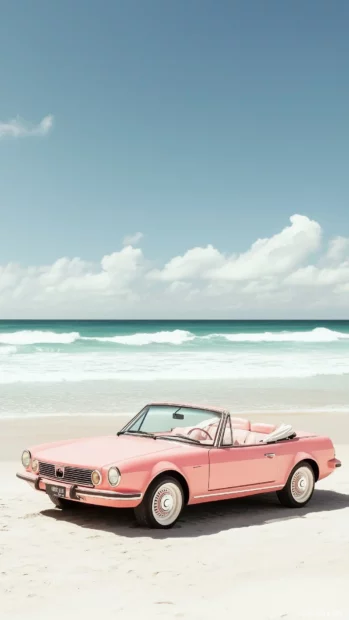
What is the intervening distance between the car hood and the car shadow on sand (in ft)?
2.27

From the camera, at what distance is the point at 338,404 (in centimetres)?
2208

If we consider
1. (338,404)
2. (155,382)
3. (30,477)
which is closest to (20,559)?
(30,477)

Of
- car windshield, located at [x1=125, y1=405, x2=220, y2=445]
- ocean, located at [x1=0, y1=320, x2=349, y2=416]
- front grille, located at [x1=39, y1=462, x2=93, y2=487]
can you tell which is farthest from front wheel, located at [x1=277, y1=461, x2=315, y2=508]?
ocean, located at [x1=0, y1=320, x2=349, y2=416]

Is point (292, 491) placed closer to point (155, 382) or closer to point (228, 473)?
point (228, 473)

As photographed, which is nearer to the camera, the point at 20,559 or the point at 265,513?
the point at 20,559

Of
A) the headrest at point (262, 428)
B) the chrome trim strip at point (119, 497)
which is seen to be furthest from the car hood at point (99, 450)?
the headrest at point (262, 428)

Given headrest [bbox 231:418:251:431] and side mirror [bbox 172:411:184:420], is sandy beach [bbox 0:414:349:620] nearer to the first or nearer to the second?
headrest [bbox 231:418:251:431]

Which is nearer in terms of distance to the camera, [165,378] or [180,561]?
[180,561]

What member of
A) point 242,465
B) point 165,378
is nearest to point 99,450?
point 242,465

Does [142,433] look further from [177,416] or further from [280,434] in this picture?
[280,434]

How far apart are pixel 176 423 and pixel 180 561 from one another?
9.18 feet

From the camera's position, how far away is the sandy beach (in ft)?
18.5

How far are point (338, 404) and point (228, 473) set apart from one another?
14015mm

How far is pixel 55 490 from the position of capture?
26.7ft
